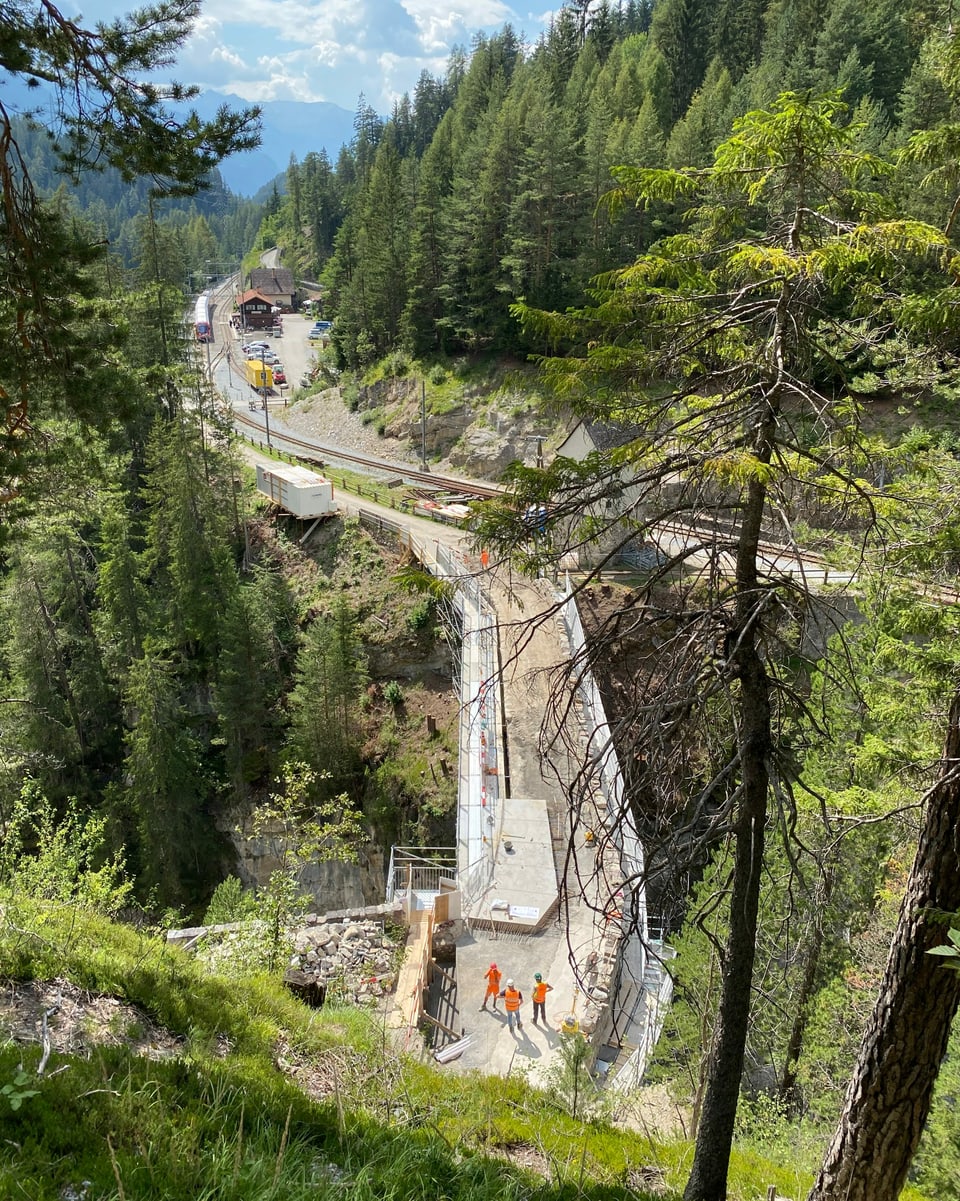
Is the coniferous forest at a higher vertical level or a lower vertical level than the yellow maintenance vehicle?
lower

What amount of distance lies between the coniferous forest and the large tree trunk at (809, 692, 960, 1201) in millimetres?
22

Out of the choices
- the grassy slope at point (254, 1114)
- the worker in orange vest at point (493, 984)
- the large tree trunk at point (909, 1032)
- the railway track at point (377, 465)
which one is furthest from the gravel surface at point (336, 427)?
the large tree trunk at point (909, 1032)

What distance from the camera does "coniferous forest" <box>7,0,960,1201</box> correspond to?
4789 mm

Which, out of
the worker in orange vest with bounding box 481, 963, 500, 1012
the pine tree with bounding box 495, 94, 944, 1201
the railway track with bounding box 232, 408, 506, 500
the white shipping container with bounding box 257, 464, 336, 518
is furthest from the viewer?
the railway track with bounding box 232, 408, 506, 500

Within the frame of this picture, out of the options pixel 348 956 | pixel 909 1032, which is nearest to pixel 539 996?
pixel 348 956

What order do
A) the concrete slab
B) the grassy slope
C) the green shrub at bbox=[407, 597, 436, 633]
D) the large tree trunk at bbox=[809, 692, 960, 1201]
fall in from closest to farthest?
1. the grassy slope
2. the large tree trunk at bbox=[809, 692, 960, 1201]
3. the concrete slab
4. the green shrub at bbox=[407, 597, 436, 633]

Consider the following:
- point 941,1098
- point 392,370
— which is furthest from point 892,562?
point 392,370

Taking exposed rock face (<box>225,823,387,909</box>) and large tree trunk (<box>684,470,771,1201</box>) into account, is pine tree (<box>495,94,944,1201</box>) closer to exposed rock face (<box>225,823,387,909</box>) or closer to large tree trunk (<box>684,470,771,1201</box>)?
large tree trunk (<box>684,470,771,1201</box>)

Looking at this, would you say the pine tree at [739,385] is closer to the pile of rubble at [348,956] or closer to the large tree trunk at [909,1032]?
the large tree trunk at [909,1032]

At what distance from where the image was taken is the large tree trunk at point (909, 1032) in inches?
188

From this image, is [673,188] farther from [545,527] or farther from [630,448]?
[545,527]

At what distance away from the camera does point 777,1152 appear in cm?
902

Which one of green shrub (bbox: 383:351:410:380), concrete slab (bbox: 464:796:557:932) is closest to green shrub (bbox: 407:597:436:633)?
concrete slab (bbox: 464:796:557:932)

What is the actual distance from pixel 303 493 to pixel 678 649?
28125 mm
